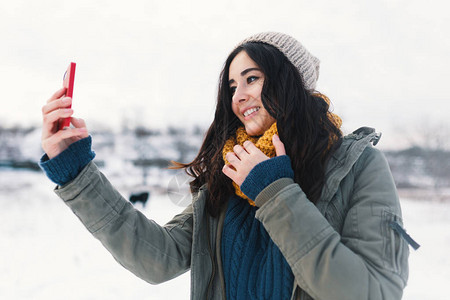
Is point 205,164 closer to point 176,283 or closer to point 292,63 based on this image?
point 292,63

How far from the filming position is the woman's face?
1029 millimetres

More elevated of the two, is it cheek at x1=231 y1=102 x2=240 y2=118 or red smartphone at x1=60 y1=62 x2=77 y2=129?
red smartphone at x1=60 y1=62 x2=77 y2=129

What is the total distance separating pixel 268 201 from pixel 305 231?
0.09 metres

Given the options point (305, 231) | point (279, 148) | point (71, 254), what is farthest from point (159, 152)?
point (305, 231)

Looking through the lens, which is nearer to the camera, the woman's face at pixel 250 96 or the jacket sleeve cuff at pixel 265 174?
the jacket sleeve cuff at pixel 265 174

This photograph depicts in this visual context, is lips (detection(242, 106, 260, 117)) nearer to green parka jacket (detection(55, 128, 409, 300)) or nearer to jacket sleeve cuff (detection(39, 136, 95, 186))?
green parka jacket (detection(55, 128, 409, 300))

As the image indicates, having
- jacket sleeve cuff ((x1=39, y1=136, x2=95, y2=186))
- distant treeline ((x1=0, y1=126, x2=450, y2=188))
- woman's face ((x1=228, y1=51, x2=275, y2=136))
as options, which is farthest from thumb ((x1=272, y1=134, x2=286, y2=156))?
distant treeline ((x1=0, y1=126, x2=450, y2=188))

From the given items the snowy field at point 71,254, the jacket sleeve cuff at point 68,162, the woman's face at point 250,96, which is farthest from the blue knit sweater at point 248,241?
the snowy field at point 71,254

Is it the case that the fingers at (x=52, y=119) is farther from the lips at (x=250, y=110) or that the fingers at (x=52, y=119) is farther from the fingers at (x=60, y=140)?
the lips at (x=250, y=110)

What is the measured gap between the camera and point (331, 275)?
66 cm

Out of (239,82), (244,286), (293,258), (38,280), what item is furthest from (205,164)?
(38,280)

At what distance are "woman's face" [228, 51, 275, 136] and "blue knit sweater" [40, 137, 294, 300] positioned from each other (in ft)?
0.78

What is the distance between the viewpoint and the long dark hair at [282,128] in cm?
88

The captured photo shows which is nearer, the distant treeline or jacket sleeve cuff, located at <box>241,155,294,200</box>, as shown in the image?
jacket sleeve cuff, located at <box>241,155,294,200</box>
